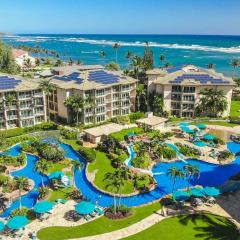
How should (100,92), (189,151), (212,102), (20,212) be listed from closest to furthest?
(20,212) → (189,151) → (100,92) → (212,102)

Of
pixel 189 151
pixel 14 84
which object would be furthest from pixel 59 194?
pixel 14 84

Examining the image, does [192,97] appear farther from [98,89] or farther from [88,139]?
[88,139]

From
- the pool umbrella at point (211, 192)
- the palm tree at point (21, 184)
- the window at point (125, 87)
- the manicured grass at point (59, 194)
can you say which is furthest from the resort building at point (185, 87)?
the palm tree at point (21, 184)

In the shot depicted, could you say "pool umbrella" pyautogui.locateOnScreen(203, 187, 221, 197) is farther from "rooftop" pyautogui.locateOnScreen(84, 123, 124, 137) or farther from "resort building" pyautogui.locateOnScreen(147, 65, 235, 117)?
"resort building" pyautogui.locateOnScreen(147, 65, 235, 117)

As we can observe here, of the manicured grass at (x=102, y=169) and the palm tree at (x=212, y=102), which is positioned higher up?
the palm tree at (x=212, y=102)

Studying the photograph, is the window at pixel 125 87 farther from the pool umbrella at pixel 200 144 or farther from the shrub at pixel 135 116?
the pool umbrella at pixel 200 144

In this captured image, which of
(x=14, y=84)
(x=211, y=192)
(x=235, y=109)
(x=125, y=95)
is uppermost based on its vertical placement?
(x=14, y=84)

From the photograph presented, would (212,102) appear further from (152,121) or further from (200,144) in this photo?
(200,144)
